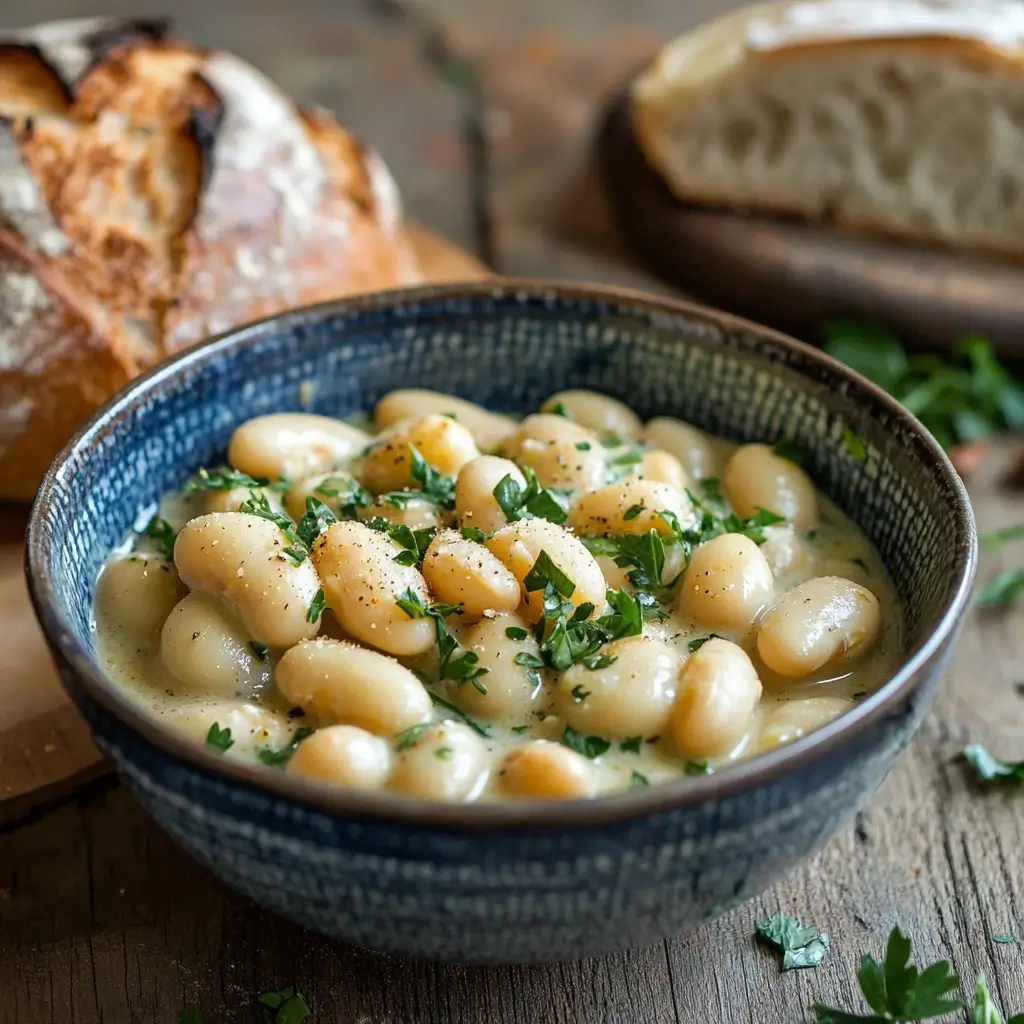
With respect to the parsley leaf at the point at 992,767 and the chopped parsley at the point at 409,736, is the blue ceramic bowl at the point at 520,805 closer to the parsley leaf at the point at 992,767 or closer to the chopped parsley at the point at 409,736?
the chopped parsley at the point at 409,736

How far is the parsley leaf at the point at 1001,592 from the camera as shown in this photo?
2049 millimetres

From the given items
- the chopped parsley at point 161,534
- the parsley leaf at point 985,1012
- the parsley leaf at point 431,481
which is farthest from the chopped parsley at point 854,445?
the chopped parsley at point 161,534

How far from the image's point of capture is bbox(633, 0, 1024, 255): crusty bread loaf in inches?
101

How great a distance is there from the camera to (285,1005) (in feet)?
4.57

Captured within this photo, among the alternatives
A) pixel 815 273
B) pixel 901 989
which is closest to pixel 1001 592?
pixel 815 273

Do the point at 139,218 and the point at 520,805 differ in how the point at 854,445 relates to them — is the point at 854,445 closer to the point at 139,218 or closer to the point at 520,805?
the point at 520,805

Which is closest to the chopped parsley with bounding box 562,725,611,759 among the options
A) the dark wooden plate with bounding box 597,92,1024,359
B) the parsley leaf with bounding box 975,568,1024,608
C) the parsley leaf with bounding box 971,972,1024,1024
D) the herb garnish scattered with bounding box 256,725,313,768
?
the herb garnish scattered with bounding box 256,725,313,768

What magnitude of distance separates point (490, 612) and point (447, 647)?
0.19 ft

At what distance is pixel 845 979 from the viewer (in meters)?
1.44

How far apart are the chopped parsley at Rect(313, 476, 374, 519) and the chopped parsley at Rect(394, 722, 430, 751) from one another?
367mm

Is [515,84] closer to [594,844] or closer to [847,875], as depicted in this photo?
[847,875]

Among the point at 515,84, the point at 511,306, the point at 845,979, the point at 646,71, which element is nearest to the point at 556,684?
the point at 845,979

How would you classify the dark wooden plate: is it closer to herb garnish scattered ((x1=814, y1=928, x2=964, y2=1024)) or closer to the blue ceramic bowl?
the blue ceramic bowl

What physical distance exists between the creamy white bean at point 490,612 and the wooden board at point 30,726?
9.3 inches
